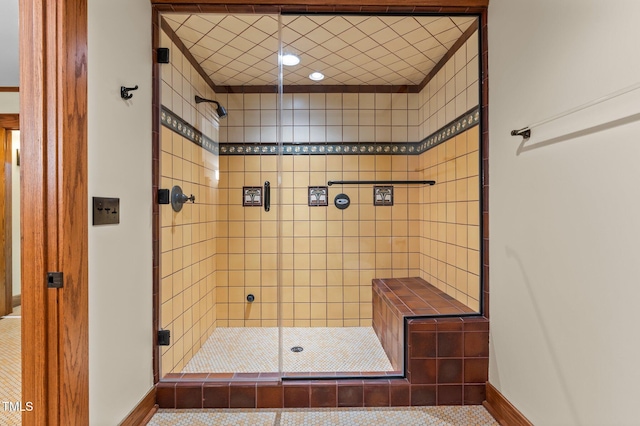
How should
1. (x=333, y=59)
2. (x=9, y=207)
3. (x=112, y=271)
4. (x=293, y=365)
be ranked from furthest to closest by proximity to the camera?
1. (x=9, y=207)
2. (x=333, y=59)
3. (x=293, y=365)
4. (x=112, y=271)

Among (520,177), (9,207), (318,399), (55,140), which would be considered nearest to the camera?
(55,140)

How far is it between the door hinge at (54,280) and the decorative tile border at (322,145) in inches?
38.3

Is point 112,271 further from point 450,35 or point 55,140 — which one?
point 450,35

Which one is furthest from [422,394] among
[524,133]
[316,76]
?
[316,76]

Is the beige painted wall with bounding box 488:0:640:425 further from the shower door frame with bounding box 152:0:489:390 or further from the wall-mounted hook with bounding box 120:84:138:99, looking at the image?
the wall-mounted hook with bounding box 120:84:138:99

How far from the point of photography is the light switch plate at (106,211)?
1.18 m

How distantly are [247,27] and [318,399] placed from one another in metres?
2.11

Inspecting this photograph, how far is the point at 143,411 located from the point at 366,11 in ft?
7.67

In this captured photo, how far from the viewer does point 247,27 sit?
71.6 inches

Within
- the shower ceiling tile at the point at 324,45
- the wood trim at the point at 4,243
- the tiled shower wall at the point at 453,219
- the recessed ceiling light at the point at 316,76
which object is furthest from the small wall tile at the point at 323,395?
the wood trim at the point at 4,243

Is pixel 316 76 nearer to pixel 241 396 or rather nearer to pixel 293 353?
pixel 293 353

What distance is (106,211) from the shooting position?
48.6 inches

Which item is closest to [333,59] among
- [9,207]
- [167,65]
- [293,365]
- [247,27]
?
[247,27]

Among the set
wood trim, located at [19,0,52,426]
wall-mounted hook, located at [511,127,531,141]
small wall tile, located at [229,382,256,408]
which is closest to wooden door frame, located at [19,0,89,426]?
wood trim, located at [19,0,52,426]
